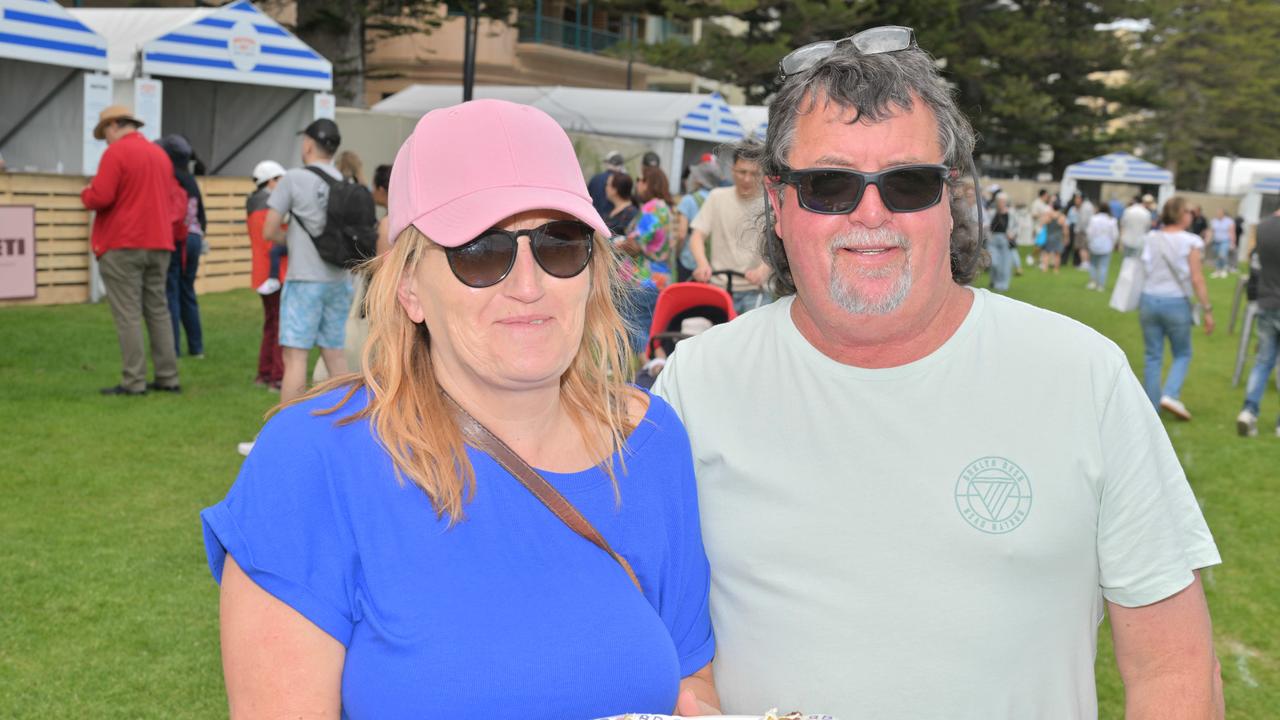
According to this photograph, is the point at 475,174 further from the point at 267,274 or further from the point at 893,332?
the point at 267,274

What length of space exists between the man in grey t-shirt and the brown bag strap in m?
6.36

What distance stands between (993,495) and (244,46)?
647 inches

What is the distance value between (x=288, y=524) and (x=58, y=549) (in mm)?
4896

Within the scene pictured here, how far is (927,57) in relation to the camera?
2225 millimetres

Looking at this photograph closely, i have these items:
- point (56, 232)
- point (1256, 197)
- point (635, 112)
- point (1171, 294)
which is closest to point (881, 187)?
point (1171, 294)

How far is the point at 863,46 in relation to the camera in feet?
7.15

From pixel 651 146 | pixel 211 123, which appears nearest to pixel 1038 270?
pixel 651 146

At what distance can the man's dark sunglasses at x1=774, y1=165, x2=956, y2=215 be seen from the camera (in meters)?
2.09

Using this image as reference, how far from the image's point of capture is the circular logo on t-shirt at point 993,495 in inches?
78.0

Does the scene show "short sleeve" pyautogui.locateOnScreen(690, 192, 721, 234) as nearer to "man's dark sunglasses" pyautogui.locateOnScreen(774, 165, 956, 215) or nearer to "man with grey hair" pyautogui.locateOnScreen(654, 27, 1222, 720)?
"man with grey hair" pyautogui.locateOnScreen(654, 27, 1222, 720)

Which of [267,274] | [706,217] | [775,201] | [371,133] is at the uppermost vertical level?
[371,133]

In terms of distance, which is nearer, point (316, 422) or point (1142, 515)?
point (316, 422)

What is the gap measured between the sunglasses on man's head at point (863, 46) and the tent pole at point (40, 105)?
15.5 meters

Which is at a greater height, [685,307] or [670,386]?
[670,386]
